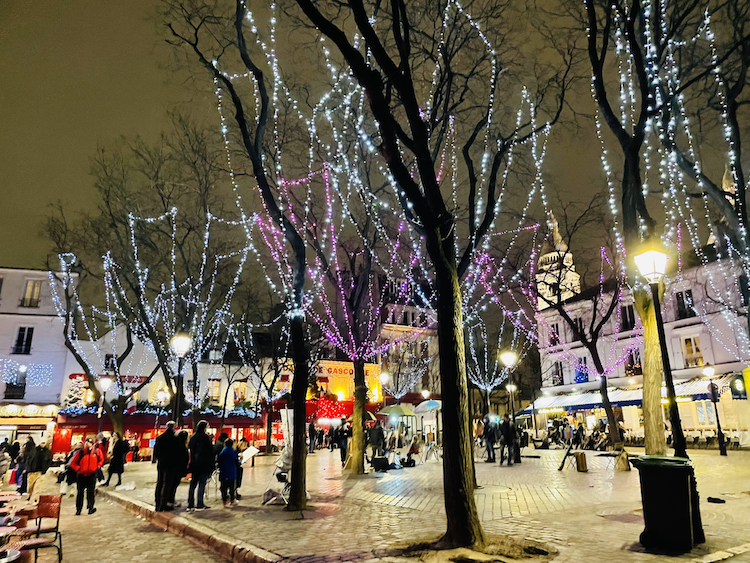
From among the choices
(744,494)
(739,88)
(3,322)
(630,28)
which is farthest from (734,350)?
(3,322)

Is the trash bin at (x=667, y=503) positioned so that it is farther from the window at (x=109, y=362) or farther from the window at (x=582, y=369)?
the window at (x=582, y=369)

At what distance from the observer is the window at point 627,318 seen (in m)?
38.4

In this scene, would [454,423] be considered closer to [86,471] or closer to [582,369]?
[86,471]

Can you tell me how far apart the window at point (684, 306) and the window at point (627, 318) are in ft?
11.1

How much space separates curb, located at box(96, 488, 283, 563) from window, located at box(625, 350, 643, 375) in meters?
35.2

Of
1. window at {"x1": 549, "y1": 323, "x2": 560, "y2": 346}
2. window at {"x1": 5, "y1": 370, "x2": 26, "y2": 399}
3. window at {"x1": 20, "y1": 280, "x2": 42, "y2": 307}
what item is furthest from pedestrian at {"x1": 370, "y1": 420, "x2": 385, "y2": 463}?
window at {"x1": 549, "y1": 323, "x2": 560, "y2": 346}

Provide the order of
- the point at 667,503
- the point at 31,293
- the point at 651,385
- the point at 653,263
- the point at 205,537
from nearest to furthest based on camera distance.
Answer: the point at 667,503, the point at 205,537, the point at 653,263, the point at 651,385, the point at 31,293

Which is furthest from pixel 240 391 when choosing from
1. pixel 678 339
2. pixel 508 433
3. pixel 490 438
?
pixel 678 339

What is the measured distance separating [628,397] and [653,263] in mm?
27459

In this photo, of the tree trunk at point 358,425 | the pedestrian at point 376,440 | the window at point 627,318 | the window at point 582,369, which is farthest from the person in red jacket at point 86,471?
the window at point 582,369

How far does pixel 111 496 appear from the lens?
14.0 meters

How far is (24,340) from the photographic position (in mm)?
35719

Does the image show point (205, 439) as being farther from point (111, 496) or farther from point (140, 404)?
point (140, 404)

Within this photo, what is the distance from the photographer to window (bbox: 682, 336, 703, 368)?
33.8m
